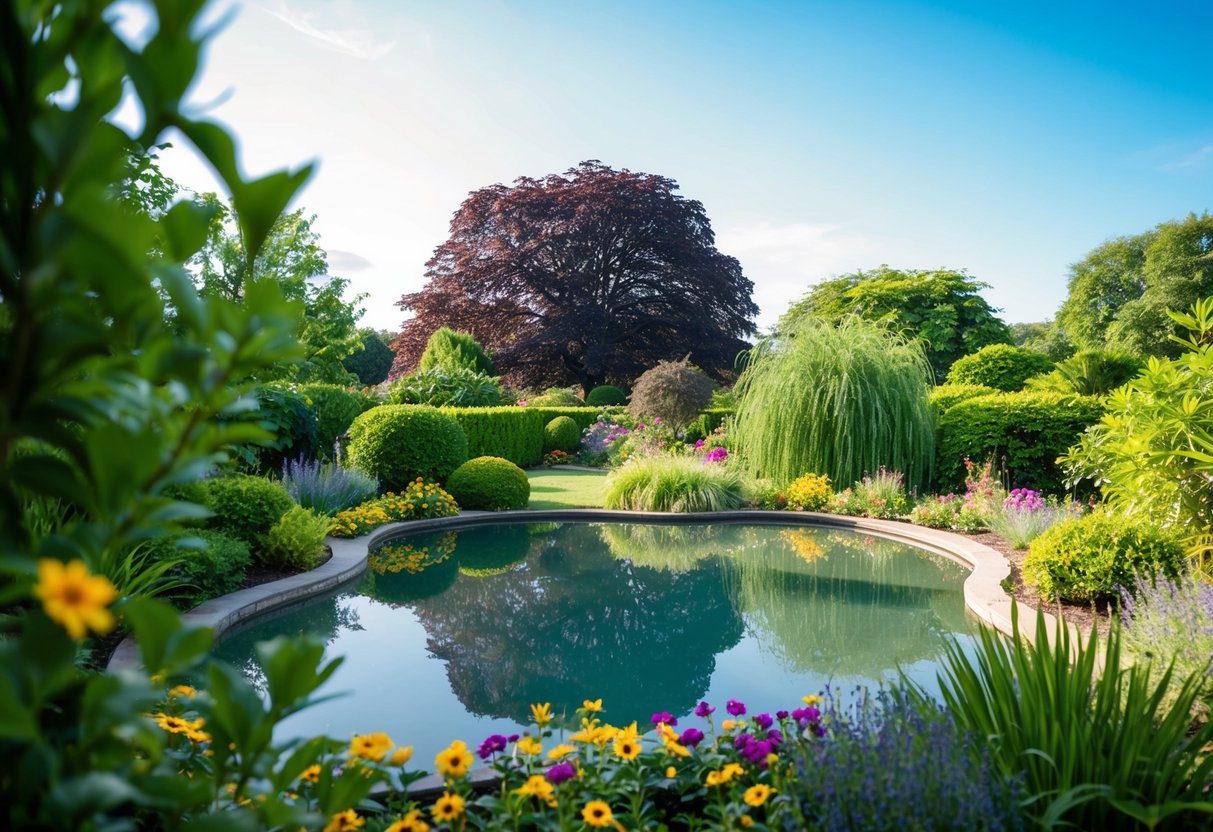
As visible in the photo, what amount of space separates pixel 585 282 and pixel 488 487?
739 inches

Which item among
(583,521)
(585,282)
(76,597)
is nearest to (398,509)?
(583,521)

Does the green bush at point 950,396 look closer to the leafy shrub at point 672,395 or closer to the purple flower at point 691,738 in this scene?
the leafy shrub at point 672,395

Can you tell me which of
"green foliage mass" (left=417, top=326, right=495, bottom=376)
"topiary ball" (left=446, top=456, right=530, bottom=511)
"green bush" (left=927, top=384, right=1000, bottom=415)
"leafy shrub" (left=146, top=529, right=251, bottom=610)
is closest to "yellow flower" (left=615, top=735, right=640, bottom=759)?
"leafy shrub" (left=146, top=529, right=251, bottom=610)

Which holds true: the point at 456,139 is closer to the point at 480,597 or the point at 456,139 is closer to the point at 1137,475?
the point at 480,597

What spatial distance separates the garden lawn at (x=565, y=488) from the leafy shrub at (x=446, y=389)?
2.60 metres

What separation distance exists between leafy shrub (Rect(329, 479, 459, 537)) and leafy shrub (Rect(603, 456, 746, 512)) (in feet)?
8.18

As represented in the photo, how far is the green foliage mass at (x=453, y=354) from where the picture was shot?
19.2m

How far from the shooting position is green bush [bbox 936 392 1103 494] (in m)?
10.4

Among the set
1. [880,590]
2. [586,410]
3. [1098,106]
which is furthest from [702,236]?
[880,590]

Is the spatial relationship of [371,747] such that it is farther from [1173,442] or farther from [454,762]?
[1173,442]

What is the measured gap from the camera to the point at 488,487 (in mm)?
10586

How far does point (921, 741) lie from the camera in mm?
1932

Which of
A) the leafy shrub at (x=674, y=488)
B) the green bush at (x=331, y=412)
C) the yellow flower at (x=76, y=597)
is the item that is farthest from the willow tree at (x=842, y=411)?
the yellow flower at (x=76, y=597)

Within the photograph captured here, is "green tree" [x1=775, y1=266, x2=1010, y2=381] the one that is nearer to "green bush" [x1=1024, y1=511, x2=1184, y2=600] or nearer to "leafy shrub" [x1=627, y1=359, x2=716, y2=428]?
"leafy shrub" [x1=627, y1=359, x2=716, y2=428]
